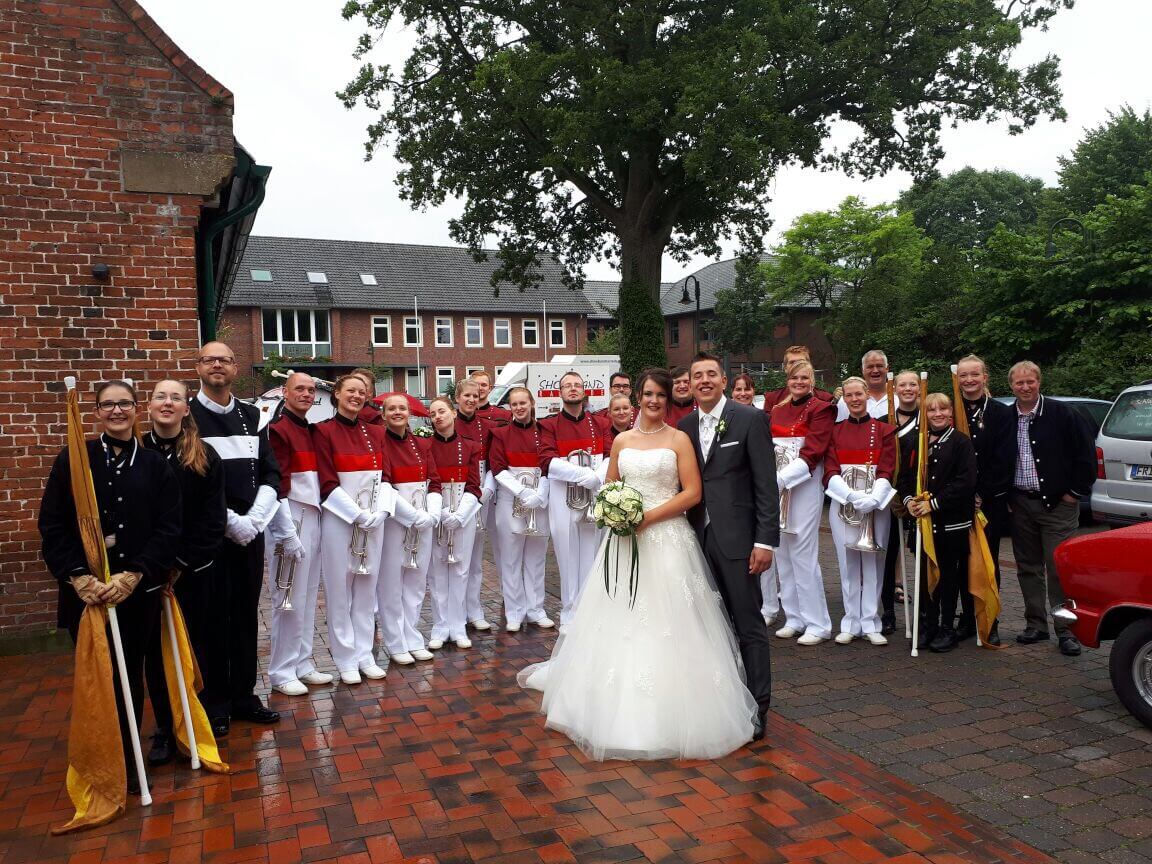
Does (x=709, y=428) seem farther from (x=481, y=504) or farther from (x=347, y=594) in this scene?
(x=347, y=594)

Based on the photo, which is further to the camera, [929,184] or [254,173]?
[929,184]

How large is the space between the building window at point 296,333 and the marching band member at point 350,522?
43001mm

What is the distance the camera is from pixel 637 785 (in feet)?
14.9

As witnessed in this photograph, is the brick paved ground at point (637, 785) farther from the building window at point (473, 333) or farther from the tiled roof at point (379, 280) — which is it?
the building window at point (473, 333)

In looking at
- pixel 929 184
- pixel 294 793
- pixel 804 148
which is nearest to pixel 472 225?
pixel 804 148

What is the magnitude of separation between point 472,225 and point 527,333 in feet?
90.7

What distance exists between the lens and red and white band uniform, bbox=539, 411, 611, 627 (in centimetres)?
790

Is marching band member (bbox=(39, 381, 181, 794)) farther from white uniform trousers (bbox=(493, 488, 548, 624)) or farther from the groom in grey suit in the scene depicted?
white uniform trousers (bbox=(493, 488, 548, 624))

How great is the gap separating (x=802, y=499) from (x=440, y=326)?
152ft

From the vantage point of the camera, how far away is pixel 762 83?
19.9 metres

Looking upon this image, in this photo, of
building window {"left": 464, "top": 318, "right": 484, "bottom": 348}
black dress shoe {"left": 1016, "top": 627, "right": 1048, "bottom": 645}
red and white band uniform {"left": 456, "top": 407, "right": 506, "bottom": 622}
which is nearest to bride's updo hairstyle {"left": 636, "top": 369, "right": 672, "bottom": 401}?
red and white band uniform {"left": 456, "top": 407, "right": 506, "bottom": 622}

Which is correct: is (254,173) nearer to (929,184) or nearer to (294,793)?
(294,793)

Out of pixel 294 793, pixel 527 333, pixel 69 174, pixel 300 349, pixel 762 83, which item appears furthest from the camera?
pixel 527 333

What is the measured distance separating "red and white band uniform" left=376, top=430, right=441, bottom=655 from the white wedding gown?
175cm
